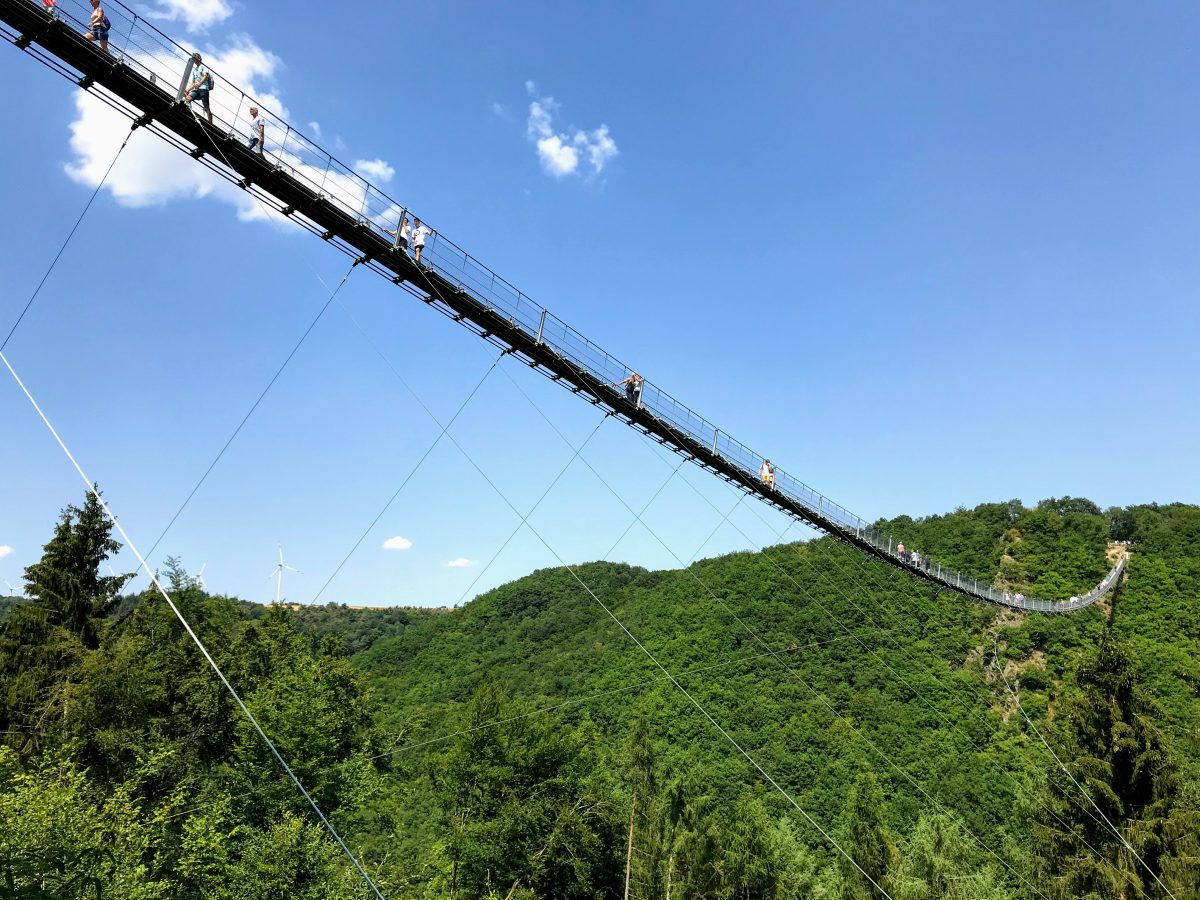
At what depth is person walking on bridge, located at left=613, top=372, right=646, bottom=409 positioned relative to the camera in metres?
17.2

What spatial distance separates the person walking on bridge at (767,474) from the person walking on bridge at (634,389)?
20.5ft

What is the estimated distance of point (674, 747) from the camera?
56.7 m

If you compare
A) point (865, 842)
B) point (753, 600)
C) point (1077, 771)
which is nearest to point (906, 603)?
point (753, 600)

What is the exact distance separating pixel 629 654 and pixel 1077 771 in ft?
157

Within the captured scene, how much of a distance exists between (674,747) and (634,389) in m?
47.4

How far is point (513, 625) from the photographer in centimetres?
9319

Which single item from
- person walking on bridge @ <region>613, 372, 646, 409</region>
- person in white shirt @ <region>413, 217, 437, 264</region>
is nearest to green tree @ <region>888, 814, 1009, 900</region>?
person walking on bridge @ <region>613, 372, 646, 409</region>

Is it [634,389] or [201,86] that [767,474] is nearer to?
[634,389]

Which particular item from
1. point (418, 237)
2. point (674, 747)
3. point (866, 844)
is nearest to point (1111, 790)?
point (866, 844)

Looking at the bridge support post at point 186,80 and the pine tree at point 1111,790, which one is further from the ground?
the bridge support post at point 186,80

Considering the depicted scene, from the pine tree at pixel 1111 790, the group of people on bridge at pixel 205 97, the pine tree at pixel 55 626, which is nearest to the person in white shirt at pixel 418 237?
the group of people on bridge at pixel 205 97

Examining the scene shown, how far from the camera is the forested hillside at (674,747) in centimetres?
2420

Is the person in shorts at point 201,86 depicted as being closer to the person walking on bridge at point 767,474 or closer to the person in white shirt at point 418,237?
the person in white shirt at point 418,237

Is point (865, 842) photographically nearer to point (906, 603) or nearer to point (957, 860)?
point (957, 860)
